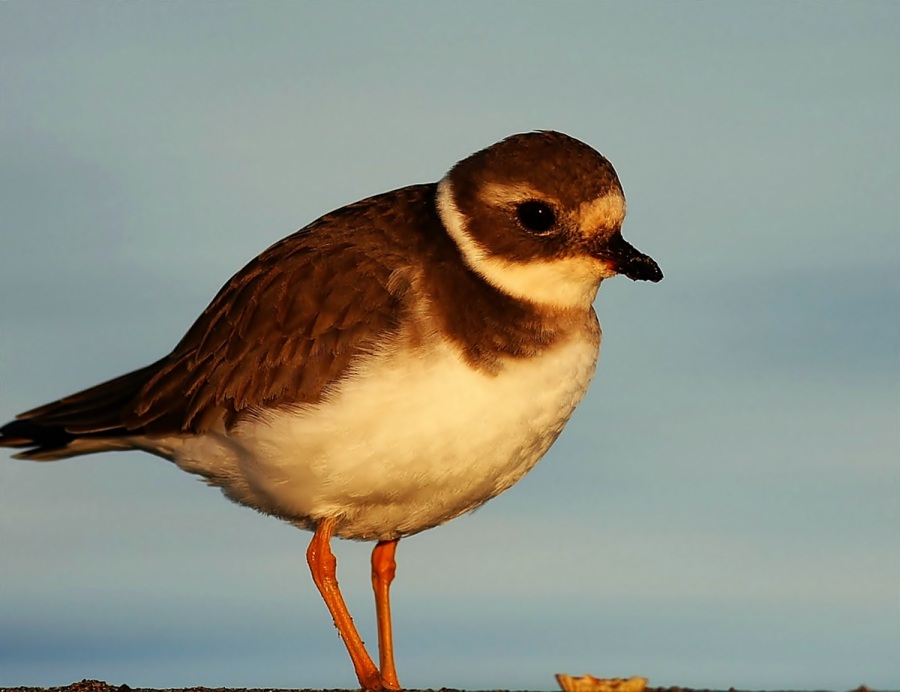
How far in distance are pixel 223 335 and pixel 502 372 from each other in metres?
2.96

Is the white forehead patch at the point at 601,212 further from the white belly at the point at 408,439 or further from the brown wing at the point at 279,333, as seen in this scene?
the brown wing at the point at 279,333

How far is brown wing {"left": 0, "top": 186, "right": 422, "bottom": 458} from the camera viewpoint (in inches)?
468

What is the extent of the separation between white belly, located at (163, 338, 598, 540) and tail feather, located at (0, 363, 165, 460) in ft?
4.59

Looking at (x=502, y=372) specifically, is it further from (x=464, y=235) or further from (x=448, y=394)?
(x=464, y=235)

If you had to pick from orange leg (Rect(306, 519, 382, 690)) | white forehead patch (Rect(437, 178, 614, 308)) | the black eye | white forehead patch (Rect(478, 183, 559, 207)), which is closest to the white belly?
orange leg (Rect(306, 519, 382, 690))

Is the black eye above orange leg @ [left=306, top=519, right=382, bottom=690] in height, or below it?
above

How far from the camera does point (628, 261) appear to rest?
1181 cm

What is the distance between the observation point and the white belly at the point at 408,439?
1130cm

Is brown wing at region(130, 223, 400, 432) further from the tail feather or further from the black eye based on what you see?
the black eye

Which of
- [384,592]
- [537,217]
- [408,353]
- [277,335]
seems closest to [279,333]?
[277,335]

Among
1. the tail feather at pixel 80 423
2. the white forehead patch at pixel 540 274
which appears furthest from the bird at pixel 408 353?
the tail feather at pixel 80 423

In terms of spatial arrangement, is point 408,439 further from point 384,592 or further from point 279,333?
point 384,592

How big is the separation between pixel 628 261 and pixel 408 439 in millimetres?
2394

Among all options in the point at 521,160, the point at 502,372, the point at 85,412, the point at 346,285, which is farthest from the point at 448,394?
the point at 85,412
